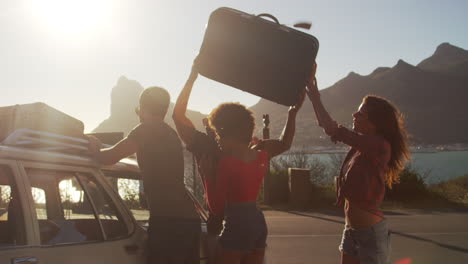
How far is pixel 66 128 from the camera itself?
11.9 feet

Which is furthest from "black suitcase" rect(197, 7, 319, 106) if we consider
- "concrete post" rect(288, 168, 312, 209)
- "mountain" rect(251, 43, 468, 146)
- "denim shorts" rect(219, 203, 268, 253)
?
"mountain" rect(251, 43, 468, 146)

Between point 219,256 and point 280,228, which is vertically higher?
point 219,256

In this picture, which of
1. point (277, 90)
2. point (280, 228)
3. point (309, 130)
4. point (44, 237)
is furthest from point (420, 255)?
point (309, 130)

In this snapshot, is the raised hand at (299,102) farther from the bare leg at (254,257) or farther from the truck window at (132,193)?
the truck window at (132,193)

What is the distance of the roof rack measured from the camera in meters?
2.68

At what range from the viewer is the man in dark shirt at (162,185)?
3.02 meters

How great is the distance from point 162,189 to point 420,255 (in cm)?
744

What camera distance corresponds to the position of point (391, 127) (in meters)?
3.61

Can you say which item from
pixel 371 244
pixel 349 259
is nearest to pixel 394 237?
pixel 349 259

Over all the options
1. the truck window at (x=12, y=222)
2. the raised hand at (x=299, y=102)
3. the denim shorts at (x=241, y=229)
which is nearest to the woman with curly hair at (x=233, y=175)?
the denim shorts at (x=241, y=229)

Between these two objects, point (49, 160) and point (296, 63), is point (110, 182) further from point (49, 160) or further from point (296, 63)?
point (296, 63)

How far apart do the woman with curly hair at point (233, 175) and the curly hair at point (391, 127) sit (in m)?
0.94

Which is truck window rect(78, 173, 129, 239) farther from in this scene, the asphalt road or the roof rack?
the asphalt road

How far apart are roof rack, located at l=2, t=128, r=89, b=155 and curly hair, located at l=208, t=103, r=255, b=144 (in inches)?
32.2
